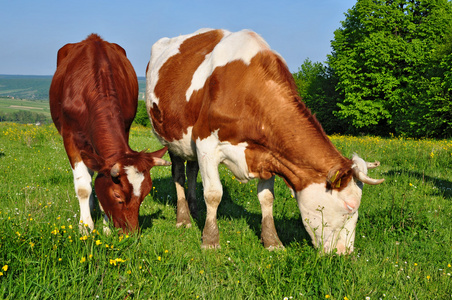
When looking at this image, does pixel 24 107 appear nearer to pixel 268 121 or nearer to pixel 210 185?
pixel 210 185

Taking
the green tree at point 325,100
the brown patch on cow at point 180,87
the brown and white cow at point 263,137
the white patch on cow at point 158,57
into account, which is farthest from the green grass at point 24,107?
the brown and white cow at point 263,137

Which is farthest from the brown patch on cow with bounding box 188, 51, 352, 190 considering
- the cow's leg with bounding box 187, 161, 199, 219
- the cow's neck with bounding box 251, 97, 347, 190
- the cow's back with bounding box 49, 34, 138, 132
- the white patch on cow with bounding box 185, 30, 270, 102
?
the cow's leg with bounding box 187, 161, 199, 219

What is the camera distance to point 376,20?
31094mm

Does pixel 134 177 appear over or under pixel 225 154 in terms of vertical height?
under

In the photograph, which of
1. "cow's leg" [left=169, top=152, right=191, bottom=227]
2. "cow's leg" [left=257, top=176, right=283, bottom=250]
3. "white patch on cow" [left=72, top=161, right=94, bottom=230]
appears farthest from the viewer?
"cow's leg" [left=169, top=152, right=191, bottom=227]

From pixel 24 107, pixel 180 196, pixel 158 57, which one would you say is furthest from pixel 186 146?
pixel 24 107

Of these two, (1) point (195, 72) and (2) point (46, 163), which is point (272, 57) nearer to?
(1) point (195, 72)

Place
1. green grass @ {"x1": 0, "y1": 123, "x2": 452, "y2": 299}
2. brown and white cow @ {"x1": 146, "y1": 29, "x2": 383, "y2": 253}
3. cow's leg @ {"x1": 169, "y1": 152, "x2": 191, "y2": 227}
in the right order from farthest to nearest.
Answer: cow's leg @ {"x1": 169, "y1": 152, "x2": 191, "y2": 227} → brown and white cow @ {"x1": 146, "y1": 29, "x2": 383, "y2": 253} → green grass @ {"x1": 0, "y1": 123, "x2": 452, "y2": 299}

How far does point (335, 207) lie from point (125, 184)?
7.54 feet

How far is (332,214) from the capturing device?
4078mm

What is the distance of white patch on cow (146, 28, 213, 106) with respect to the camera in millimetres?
6491

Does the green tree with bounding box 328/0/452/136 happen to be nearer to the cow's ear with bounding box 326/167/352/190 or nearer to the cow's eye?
the cow's ear with bounding box 326/167/352/190

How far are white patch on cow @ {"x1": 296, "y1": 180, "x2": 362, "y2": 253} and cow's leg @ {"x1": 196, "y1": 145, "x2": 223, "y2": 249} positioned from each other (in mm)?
1277

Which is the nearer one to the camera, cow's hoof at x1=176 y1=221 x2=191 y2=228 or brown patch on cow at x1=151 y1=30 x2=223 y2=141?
brown patch on cow at x1=151 y1=30 x2=223 y2=141
